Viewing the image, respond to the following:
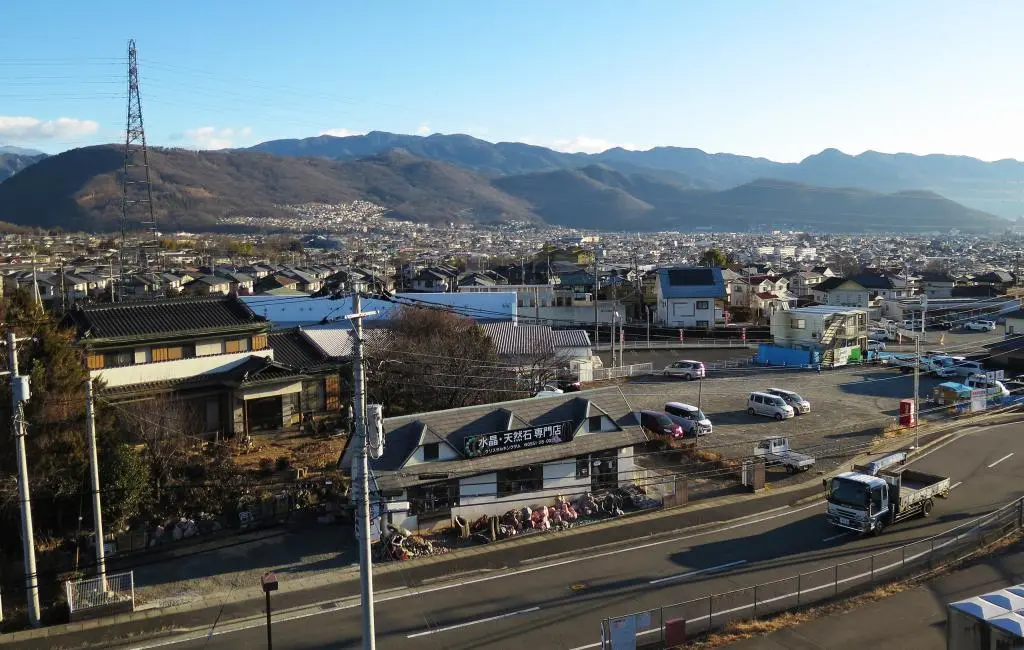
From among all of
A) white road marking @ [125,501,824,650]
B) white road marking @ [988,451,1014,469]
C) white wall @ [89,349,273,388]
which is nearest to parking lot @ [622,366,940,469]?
white road marking @ [988,451,1014,469]

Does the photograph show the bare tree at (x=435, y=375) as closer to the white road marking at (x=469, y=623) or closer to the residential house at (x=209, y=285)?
the white road marking at (x=469, y=623)

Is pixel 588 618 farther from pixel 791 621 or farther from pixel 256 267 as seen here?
pixel 256 267

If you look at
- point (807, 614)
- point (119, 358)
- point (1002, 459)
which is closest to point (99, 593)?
point (119, 358)

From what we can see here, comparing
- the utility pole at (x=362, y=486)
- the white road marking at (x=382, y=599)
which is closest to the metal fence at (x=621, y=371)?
the white road marking at (x=382, y=599)

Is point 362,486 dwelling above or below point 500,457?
above

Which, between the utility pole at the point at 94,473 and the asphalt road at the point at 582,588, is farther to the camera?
the utility pole at the point at 94,473

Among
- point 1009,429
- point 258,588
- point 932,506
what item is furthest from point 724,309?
point 258,588

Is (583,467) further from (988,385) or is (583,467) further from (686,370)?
(988,385)
